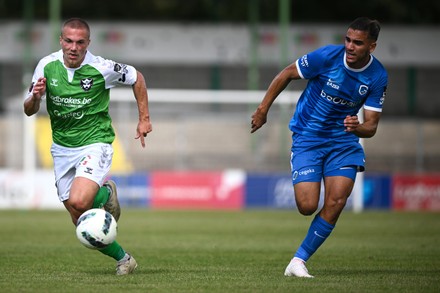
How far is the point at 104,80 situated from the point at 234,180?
15.0 m

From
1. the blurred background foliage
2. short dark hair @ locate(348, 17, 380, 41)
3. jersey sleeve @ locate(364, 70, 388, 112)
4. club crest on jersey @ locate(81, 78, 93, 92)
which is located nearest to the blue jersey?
jersey sleeve @ locate(364, 70, 388, 112)

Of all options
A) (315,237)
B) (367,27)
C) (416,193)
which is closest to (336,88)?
(367,27)

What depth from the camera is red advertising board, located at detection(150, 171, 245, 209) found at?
954 inches

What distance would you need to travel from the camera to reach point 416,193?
2484cm

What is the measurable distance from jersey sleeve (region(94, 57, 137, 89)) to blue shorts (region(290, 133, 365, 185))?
184 centimetres

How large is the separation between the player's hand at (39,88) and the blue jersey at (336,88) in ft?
8.11

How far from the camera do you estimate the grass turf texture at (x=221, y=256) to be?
27.9ft

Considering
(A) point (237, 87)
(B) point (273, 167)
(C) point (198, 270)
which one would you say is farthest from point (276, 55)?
(C) point (198, 270)

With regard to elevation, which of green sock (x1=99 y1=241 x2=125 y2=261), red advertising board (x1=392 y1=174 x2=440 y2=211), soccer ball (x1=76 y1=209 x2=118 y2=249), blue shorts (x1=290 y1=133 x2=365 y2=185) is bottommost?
red advertising board (x1=392 y1=174 x2=440 y2=211)

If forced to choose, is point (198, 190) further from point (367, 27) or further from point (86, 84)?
point (367, 27)

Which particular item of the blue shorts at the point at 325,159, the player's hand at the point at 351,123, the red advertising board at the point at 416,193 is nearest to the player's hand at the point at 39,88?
the blue shorts at the point at 325,159

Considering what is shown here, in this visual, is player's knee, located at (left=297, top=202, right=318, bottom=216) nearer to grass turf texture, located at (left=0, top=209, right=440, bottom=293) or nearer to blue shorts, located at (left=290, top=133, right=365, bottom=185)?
blue shorts, located at (left=290, top=133, right=365, bottom=185)

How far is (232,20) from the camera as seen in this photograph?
3831 centimetres

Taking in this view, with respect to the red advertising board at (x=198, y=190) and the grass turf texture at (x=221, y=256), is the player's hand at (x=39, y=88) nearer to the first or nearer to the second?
the grass turf texture at (x=221, y=256)
